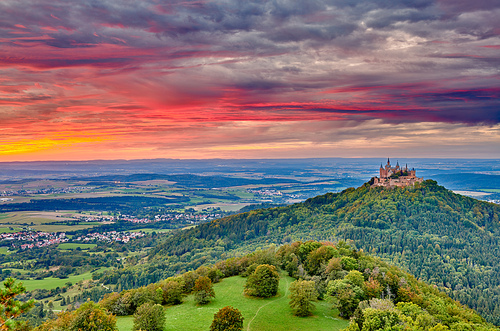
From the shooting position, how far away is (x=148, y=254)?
169 m

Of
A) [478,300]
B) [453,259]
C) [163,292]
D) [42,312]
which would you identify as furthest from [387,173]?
[42,312]

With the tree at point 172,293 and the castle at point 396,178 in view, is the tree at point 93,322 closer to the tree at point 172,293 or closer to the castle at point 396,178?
the tree at point 172,293

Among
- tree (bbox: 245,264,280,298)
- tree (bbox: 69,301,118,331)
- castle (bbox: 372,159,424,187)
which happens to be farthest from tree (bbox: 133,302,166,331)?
castle (bbox: 372,159,424,187)

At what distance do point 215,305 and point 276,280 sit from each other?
1252 cm

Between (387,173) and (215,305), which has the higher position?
(387,173)

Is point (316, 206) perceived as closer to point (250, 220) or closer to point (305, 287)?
point (250, 220)

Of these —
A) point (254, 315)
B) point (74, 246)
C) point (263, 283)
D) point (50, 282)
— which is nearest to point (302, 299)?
point (254, 315)

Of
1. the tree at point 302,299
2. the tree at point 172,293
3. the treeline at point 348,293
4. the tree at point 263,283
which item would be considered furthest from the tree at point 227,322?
the tree at point 172,293

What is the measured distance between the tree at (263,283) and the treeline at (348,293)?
1.60 meters

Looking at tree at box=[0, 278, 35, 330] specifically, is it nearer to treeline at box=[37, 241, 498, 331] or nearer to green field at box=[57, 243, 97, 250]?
treeline at box=[37, 241, 498, 331]

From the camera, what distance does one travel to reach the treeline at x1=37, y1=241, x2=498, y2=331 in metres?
40.8

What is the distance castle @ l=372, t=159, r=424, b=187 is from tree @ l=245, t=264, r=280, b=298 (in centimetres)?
13510

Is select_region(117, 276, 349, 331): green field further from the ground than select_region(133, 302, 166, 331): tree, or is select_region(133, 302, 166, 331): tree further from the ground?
select_region(133, 302, 166, 331): tree

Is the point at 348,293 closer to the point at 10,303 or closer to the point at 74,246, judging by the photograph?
the point at 10,303
